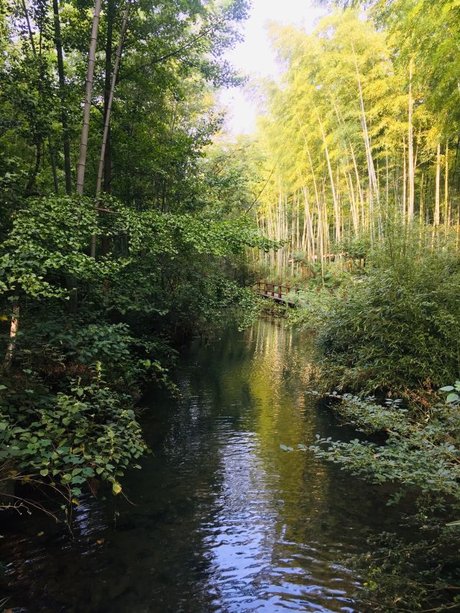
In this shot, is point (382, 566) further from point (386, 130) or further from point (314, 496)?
point (386, 130)

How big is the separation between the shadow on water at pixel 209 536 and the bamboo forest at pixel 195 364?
0.02 metres

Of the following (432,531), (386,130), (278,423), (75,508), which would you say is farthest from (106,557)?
(386,130)

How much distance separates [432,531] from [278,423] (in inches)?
113

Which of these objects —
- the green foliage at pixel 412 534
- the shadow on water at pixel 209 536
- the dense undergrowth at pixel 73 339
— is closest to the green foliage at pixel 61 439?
the dense undergrowth at pixel 73 339

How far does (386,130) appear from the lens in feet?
34.7

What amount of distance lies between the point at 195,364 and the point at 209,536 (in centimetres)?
648

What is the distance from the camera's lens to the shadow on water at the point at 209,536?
2.58 meters

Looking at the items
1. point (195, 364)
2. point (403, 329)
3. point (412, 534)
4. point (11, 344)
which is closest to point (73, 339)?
point (11, 344)

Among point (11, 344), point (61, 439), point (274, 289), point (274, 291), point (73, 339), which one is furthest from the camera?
point (274, 289)

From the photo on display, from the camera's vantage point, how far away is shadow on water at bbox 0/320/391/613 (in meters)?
2.58

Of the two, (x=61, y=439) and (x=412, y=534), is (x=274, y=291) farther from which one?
(x=61, y=439)

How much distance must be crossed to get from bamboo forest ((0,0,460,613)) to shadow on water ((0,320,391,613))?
0.02 metres

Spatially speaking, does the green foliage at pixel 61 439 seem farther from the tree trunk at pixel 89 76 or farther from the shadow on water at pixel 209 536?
the tree trunk at pixel 89 76

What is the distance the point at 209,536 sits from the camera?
3.25 meters
